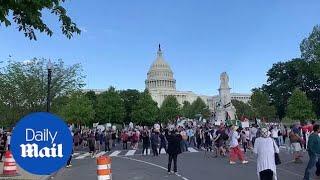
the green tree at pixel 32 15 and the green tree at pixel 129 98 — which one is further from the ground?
the green tree at pixel 129 98

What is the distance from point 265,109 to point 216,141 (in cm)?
7317

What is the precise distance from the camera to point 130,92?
491 ft

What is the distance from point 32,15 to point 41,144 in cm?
453

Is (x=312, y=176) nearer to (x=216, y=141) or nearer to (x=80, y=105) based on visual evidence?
(x=216, y=141)

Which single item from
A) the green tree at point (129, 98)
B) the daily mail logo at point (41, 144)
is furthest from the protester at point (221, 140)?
the green tree at point (129, 98)

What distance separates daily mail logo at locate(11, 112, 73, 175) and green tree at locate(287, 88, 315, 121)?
8586 centimetres

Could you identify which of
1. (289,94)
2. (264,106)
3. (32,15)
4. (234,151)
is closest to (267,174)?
(32,15)

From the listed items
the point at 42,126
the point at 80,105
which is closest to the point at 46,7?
the point at 42,126

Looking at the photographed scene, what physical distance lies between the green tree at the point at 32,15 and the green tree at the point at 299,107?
81.8 meters

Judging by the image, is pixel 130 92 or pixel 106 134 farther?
pixel 130 92

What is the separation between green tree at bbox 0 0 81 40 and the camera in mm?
9602

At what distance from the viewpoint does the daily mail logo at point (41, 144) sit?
239 inches

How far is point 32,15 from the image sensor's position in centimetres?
1009

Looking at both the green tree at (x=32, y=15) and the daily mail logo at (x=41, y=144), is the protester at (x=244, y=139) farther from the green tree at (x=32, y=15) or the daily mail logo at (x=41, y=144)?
the daily mail logo at (x=41, y=144)
